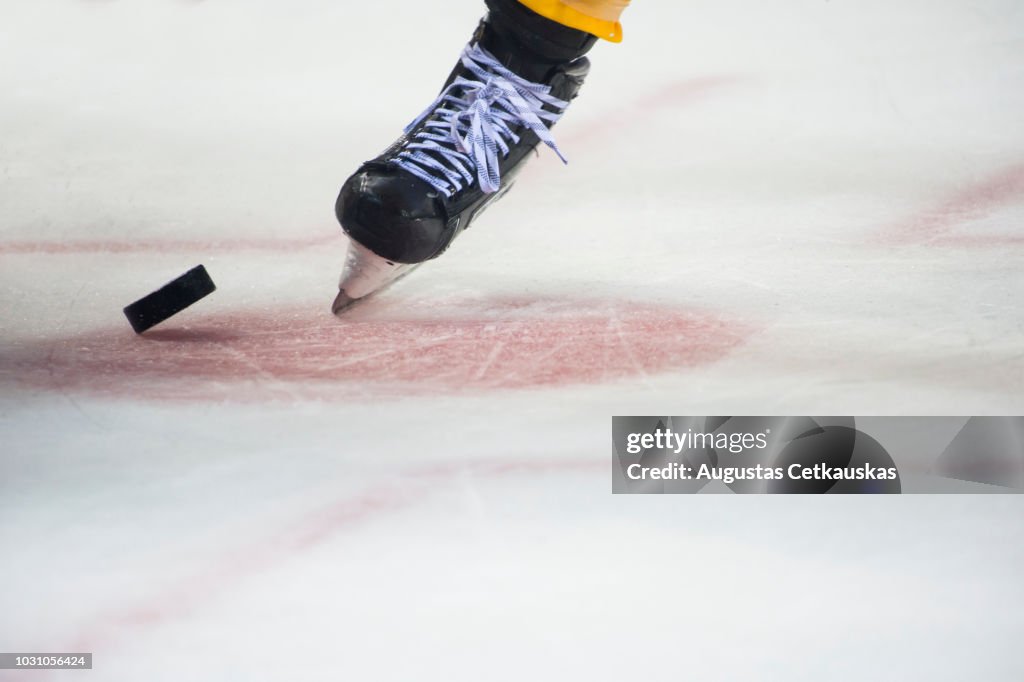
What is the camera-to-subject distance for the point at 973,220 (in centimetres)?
150

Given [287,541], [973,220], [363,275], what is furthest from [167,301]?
[973,220]

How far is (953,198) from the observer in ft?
5.18

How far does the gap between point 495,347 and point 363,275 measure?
0.52 feet

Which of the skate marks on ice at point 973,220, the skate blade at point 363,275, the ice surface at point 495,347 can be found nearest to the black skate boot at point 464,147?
the skate blade at point 363,275

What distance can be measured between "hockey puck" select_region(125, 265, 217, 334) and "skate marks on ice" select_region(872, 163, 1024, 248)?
84cm

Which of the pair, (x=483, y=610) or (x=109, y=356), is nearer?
(x=483, y=610)

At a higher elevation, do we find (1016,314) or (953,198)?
(953,198)

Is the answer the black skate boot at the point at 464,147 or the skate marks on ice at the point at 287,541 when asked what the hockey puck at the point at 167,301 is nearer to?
the black skate boot at the point at 464,147

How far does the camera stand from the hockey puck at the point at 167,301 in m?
1.15

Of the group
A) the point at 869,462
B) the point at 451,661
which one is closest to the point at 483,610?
the point at 451,661

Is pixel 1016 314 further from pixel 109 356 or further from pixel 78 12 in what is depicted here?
pixel 78 12

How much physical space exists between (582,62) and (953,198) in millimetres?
673

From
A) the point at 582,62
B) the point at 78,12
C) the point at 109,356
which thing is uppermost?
the point at 78,12

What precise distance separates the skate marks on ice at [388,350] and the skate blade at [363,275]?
0.07 feet
